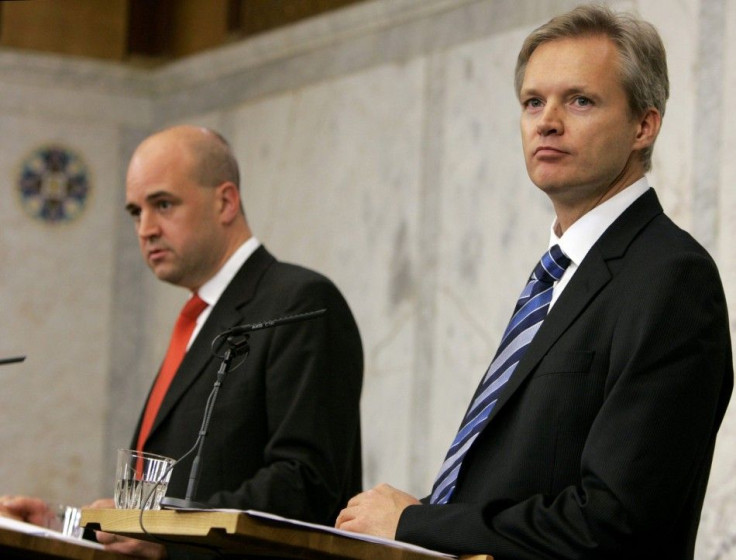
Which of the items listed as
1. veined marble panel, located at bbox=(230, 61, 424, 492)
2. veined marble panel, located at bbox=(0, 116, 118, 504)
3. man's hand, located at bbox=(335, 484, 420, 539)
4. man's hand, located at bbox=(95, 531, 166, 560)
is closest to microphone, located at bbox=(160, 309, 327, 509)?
man's hand, located at bbox=(335, 484, 420, 539)

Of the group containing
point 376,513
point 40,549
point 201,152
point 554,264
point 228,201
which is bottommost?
point 40,549

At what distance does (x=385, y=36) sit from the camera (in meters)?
7.25

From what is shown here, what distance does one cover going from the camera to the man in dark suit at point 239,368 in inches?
159

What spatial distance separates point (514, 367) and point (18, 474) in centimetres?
600

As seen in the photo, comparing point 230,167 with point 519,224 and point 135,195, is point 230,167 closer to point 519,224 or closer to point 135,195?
point 135,195

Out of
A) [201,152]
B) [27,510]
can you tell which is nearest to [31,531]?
[27,510]

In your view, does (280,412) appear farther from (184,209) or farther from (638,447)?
(638,447)

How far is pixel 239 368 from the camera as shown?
4215 millimetres

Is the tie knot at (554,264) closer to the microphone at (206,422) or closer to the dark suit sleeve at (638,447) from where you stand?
the dark suit sleeve at (638,447)

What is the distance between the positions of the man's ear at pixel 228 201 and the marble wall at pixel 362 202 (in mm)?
1796

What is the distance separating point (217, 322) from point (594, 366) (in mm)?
1839

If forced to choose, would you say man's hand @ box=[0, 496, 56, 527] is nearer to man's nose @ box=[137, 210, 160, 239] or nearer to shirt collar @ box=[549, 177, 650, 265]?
man's nose @ box=[137, 210, 160, 239]

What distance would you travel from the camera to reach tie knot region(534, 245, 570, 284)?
3121 mm

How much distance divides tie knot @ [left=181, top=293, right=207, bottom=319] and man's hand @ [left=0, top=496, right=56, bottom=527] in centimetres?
78
